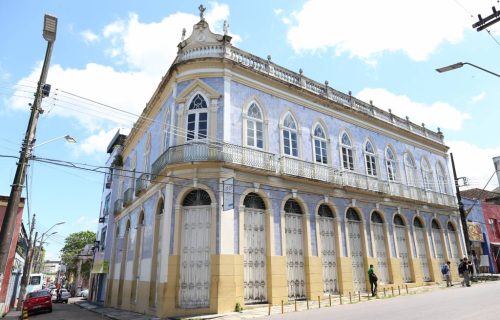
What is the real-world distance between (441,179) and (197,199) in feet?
64.1

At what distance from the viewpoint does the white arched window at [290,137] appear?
1570cm

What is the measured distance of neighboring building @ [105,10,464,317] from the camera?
41.2 ft

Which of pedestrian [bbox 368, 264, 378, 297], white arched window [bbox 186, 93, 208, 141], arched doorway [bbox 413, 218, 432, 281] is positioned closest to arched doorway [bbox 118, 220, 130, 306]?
white arched window [bbox 186, 93, 208, 141]

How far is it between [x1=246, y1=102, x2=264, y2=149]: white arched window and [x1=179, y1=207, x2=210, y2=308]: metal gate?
11.9 ft

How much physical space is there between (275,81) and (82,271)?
164 ft

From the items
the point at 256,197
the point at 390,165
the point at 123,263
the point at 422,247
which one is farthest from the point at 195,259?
the point at 422,247

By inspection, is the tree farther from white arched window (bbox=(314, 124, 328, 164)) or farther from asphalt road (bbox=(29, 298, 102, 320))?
white arched window (bbox=(314, 124, 328, 164))

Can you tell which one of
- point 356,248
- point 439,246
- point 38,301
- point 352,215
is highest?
point 352,215

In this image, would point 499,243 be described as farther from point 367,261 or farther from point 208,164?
point 208,164

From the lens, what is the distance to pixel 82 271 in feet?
171

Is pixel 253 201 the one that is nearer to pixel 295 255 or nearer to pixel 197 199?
pixel 197 199

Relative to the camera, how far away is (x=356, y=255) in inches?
655

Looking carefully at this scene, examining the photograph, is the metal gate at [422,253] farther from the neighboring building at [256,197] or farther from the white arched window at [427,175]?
the white arched window at [427,175]

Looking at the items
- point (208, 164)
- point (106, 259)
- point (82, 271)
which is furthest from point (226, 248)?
point (82, 271)
